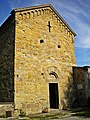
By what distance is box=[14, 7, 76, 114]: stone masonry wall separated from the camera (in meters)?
14.6

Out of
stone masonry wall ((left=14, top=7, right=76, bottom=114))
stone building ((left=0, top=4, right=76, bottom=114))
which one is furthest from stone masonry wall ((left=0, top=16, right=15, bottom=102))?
stone masonry wall ((left=14, top=7, right=76, bottom=114))

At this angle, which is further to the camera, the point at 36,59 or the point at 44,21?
the point at 44,21

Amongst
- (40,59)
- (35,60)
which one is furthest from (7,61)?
(40,59)

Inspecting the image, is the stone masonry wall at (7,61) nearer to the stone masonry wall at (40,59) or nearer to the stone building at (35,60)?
the stone building at (35,60)

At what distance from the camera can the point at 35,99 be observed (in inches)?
588

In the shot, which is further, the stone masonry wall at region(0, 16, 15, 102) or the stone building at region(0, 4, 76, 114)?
the stone masonry wall at region(0, 16, 15, 102)

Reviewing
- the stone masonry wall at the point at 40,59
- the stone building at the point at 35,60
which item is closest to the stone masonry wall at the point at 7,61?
the stone building at the point at 35,60

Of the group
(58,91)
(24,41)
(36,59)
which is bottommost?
(58,91)

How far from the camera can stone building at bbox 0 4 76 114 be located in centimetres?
1446

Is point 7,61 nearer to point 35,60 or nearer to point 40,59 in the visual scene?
point 35,60

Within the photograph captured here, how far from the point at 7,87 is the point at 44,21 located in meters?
6.68

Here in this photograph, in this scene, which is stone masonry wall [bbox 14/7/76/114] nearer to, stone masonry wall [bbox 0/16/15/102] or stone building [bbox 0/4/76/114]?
stone building [bbox 0/4/76/114]

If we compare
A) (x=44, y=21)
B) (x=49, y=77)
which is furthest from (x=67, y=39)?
(x=49, y=77)

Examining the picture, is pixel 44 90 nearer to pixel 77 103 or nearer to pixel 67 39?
pixel 77 103
